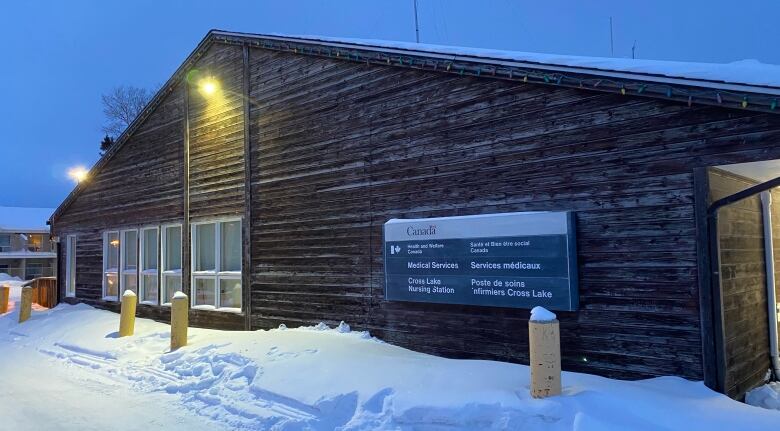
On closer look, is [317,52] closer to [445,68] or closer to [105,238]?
[445,68]

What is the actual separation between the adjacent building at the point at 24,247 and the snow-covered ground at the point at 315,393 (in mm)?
42868

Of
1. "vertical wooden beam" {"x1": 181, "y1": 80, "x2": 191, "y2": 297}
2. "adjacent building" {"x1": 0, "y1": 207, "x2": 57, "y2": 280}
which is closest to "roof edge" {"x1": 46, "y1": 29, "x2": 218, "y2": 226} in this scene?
"vertical wooden beam" {"x1": 181, "y1": 80, "x2": 191, "y2": 297}

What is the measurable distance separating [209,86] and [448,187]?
7.31 meters

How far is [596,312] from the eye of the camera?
6578 millimetres

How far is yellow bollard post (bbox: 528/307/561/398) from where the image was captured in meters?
5.24

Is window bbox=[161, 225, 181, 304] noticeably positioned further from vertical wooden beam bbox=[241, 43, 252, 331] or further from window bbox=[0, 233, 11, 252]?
window bbox=[0, 233, 11, 252]

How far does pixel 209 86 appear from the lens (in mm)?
12867

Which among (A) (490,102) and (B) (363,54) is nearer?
(A) (490,102)

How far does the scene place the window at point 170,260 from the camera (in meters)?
13.5

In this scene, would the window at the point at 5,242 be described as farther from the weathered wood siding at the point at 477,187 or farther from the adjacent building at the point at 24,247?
the weathered wood siding at the point at 477,187

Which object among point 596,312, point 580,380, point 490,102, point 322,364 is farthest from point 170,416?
point 490,102

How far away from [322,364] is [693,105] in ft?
17.7

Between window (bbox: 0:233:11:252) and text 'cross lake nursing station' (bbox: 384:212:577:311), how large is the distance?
49.0 metres

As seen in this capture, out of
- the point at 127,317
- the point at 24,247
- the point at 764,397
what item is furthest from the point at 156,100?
the point at 24,247
